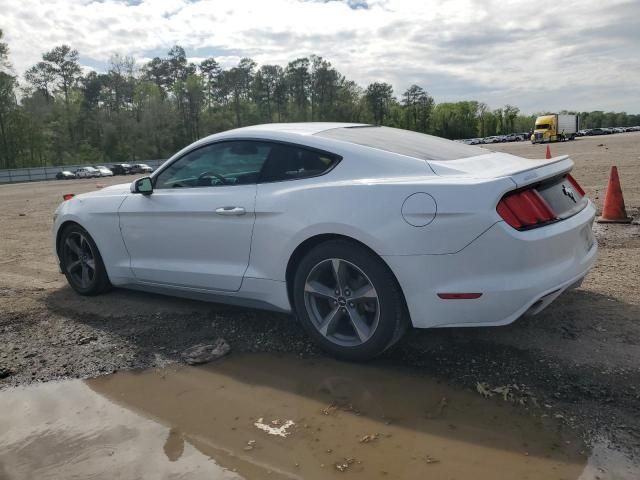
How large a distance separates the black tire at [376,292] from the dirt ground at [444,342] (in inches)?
7.8

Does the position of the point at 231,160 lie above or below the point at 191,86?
below

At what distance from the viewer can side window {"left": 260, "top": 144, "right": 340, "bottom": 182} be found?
3.62 m

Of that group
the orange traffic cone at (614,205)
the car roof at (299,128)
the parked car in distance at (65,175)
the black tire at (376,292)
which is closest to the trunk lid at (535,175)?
the black tire at (376,292)

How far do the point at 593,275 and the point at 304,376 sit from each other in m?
2.97

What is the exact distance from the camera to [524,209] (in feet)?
10.0

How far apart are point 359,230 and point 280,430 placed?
1.20 m

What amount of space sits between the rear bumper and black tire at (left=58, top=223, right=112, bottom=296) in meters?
3.11

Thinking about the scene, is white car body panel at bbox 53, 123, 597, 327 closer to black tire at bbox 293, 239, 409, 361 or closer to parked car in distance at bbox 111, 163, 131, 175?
black tire at bbox 293, 239, 409, 361

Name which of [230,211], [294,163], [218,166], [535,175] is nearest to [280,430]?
[230,211]

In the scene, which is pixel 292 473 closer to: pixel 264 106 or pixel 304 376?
pixel 304 376

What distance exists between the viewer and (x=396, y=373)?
3.30m

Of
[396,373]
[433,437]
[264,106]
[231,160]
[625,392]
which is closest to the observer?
[433,437]

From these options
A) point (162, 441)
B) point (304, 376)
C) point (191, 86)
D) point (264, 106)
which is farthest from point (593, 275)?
point (264, 106)

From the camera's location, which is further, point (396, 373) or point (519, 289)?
point (396, 373)
